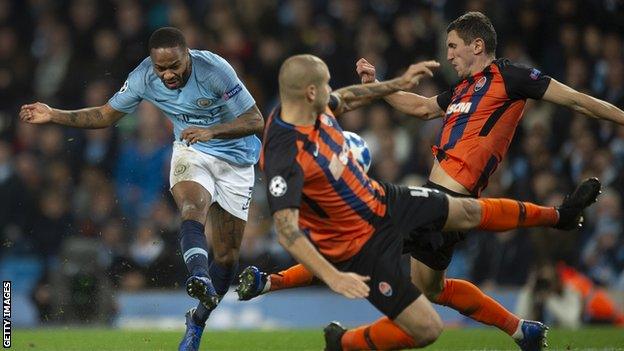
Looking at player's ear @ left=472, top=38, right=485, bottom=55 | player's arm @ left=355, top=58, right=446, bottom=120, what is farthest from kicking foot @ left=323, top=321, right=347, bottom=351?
player's ear @ left=472, top=38, right=485, bottom=55

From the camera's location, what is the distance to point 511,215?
8172mm

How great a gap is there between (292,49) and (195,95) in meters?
6.58

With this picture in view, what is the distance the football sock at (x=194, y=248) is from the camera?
866cm

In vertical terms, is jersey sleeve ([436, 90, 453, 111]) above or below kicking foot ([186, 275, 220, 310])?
above

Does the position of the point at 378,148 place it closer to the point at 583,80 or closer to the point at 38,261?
the point at 583,80

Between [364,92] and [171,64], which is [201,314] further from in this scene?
[364,92]

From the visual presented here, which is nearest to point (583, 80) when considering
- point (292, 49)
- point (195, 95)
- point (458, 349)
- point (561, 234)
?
point (561, 234)

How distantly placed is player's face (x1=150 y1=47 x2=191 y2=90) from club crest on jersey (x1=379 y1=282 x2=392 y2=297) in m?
2.62

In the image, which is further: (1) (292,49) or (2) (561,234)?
(1) (292,49)

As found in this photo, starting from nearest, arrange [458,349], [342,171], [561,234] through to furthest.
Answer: [342,171]
[458,349]
[561,234]

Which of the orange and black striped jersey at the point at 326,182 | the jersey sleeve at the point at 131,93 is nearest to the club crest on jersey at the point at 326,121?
the orange and black striped jersey at the point at 326,182

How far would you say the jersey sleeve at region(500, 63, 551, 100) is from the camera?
8.73 meters

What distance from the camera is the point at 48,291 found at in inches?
541

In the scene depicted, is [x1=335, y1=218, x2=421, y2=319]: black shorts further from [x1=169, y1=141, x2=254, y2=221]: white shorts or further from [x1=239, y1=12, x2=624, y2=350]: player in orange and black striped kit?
[x1=169, y1=141, x2=254, y2=221]: white shorts
